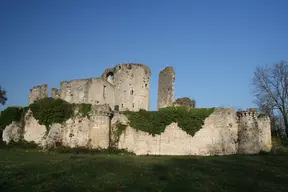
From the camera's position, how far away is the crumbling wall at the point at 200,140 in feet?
80.2

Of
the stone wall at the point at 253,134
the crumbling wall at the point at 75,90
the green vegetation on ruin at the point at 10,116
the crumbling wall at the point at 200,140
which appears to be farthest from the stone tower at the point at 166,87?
the green vegetation on ruin at the point at 10,116

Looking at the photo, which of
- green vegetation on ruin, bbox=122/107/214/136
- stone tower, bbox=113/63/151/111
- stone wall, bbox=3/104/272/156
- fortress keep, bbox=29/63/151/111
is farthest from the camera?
stone tower, bbox=113/63/151/111

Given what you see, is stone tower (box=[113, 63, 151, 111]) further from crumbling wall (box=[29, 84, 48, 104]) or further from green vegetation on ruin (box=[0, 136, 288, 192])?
green vegetation on ruin (box=[0, 136, 288, 192])

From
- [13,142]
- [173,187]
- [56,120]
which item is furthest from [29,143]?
[173,187]

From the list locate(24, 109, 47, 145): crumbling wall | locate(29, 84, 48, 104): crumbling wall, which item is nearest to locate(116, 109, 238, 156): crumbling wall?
locate(24, 109, 47, 145): crumbling wall

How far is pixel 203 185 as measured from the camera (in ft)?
35.4

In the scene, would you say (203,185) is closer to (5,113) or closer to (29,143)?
(29,143)

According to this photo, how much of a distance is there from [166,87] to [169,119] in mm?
6157

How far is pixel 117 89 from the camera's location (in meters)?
35.3

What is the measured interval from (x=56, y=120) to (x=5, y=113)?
7.98 m

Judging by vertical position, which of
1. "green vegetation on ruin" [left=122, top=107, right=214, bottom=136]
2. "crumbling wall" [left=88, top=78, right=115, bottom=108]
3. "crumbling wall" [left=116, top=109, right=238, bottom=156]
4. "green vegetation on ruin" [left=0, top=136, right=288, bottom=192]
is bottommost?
"green vegetation on ruin" [left=0, top=136, right=288, bottom=192]

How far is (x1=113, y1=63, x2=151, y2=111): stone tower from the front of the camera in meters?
34.9

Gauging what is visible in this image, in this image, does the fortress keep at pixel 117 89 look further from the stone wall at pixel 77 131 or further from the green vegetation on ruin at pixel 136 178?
the green vegetation on ruin at pixel 136 178

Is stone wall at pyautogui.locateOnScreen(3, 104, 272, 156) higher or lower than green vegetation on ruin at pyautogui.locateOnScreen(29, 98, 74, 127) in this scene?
lower
